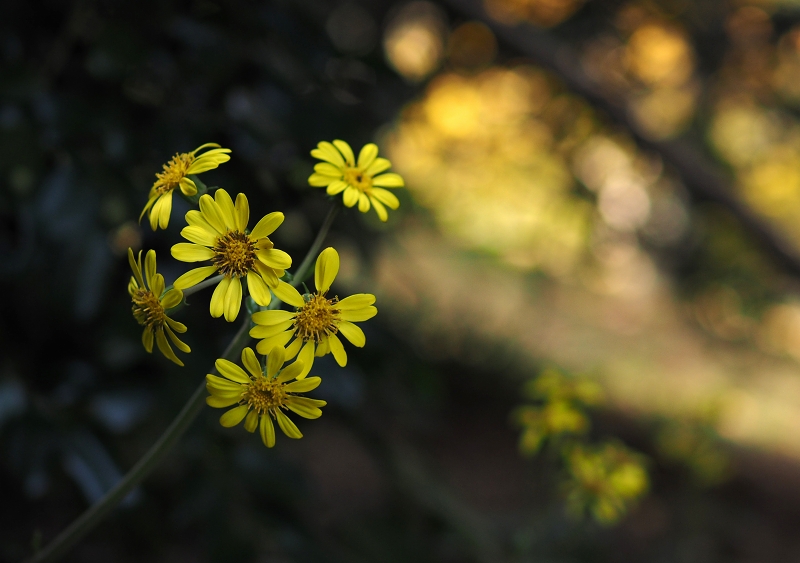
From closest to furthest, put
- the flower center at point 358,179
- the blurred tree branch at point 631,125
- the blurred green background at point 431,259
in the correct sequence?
the flower center at point 358,179 < the blurred green background at point 431,259 < the blurred tree branch at point 631,125

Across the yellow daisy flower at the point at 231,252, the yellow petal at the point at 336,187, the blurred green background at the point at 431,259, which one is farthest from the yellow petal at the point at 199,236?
the blurred green background at the point at 431,259

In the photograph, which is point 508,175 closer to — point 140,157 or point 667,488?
point 667,488

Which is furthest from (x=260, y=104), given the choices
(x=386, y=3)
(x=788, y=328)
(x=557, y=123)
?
(x=788, y=328)

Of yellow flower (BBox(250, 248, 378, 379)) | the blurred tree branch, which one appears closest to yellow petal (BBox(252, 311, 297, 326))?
yellow flower (BBox(250, 248, 378, 379))

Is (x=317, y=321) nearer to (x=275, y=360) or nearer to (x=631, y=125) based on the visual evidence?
(x=275, y=360)

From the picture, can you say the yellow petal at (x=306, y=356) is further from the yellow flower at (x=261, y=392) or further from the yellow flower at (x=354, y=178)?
the yellow flower at (x=354, y=178)

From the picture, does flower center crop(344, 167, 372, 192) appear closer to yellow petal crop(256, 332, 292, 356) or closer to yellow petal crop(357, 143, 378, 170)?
yellow petal crop(357, 143, 378, 170)

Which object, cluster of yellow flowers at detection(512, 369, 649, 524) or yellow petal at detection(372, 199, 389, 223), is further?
cluster of yellow flowers at detection(512, 369, 649, 524)
